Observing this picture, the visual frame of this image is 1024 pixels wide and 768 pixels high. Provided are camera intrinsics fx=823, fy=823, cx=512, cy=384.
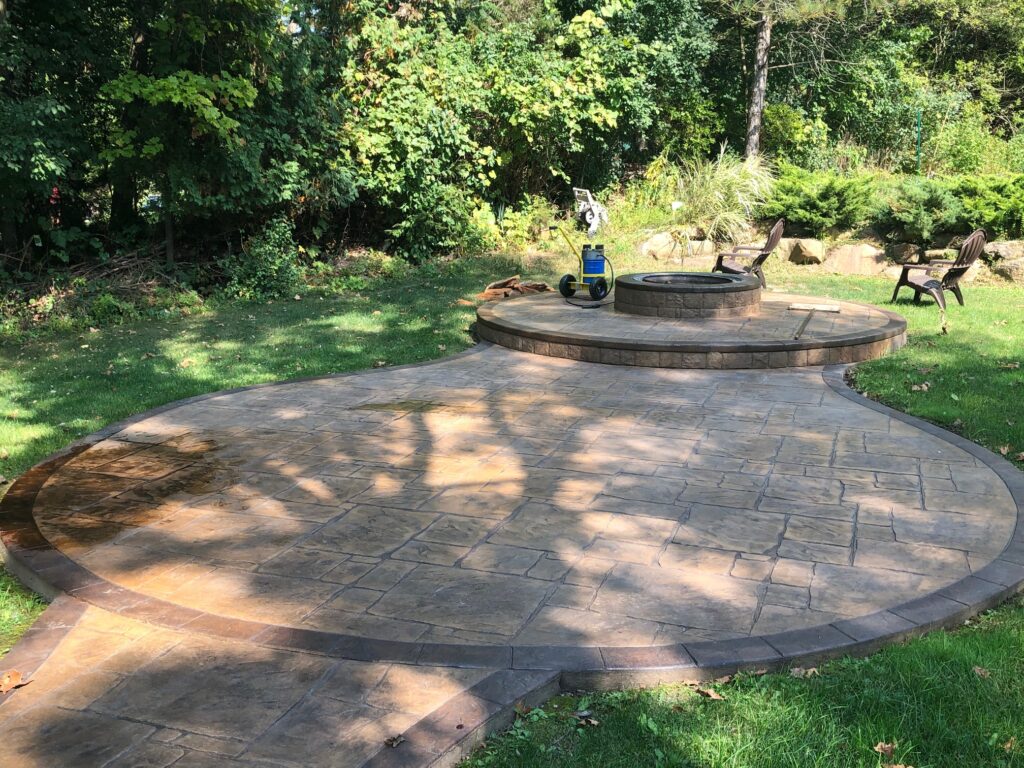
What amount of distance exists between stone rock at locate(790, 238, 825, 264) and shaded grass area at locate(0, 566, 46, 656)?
40.3 ft

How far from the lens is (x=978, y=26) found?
18.8 m

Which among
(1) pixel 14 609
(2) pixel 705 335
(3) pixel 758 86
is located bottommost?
(1) pixel 14 609

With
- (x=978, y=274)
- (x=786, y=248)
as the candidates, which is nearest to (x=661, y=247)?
(x=786, y=248)

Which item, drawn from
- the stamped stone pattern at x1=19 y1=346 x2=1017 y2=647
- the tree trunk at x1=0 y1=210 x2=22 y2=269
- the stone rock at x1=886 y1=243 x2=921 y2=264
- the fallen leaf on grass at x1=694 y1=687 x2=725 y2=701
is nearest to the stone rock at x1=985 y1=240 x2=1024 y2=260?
the stone rock at x1=886 y1=243 x2=921 y2=264

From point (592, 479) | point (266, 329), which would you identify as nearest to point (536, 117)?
point (266, 329)

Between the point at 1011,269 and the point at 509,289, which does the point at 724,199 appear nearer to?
the point at 1011,269

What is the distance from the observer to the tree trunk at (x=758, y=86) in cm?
1558

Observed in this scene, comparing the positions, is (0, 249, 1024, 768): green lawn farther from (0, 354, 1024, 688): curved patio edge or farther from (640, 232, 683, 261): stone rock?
(640, 232, 683, 261): stone rock

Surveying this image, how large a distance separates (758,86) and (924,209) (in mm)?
4586

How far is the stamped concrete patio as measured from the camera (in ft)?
8.54

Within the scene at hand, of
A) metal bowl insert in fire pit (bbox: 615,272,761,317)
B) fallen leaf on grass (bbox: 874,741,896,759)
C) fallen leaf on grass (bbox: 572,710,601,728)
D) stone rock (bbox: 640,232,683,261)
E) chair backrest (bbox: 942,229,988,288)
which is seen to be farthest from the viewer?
stone rock (bbox: 640,232,683,261)

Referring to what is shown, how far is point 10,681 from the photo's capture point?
2729 millimetres

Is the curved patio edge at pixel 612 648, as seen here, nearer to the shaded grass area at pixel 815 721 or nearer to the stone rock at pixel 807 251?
the shaded grass area at pixel 815 721

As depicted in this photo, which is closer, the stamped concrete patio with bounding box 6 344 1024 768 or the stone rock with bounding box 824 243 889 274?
the stamped concrete patio with bounding box 6 344 1024 768
